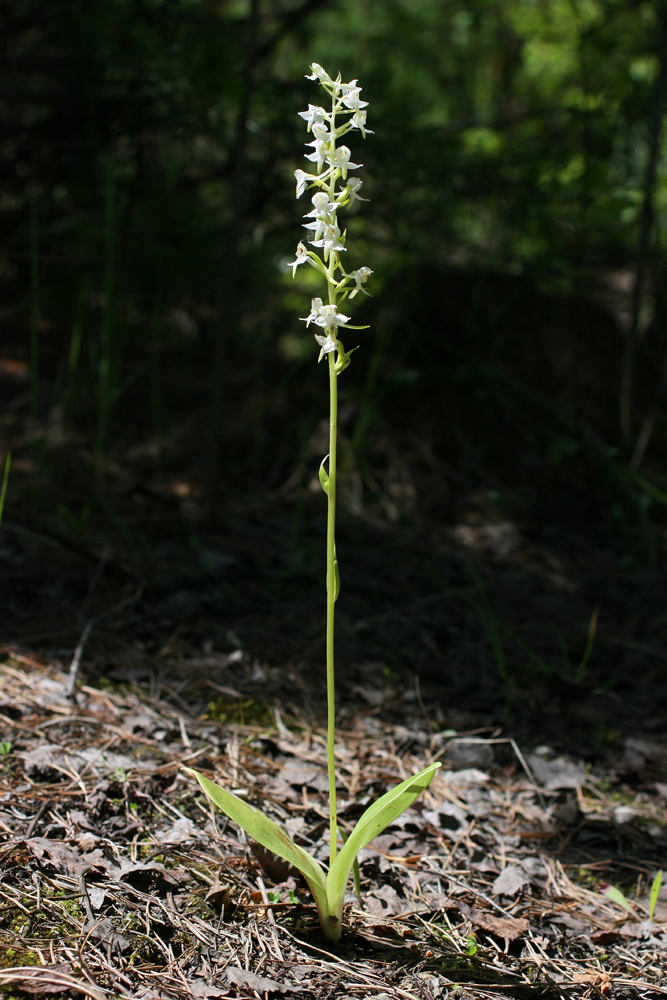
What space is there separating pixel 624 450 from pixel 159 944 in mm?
2790

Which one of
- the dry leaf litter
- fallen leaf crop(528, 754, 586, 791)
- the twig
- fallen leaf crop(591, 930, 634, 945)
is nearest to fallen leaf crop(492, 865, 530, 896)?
the dry leaf litter

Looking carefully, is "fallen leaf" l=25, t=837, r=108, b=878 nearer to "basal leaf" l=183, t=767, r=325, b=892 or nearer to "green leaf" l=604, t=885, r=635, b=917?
"basal leaf" l=183, t=767, r=325, b=892

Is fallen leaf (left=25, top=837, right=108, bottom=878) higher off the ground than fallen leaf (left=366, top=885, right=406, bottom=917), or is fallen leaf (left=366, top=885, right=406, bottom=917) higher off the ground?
fallen leaf (left=25, top=837, right=108, bottom=878)

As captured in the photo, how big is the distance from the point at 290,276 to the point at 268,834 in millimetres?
2746

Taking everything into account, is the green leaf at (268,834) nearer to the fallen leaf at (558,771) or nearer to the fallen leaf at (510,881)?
the fallen leaf at (510,881)

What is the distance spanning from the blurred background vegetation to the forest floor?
13.5 inches

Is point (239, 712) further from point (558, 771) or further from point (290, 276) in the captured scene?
point (290, 276)

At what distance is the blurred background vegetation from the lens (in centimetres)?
290

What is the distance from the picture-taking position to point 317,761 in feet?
5.48

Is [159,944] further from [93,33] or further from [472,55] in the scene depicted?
[472,55]

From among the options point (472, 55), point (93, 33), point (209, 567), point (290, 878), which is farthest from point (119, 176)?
point (472, 55)

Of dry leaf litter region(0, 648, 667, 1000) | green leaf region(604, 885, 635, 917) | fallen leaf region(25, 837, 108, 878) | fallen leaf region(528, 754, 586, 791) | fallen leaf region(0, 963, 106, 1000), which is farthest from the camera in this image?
fallen leaf region(528, 754, 586, 791)

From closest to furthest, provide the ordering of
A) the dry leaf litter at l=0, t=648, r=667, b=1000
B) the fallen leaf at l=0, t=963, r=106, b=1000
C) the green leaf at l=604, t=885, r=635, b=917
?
the fallen leaf at l=0, t=963, r=106, b=1000
the dry leaf litter at l=0, t=648, r=667, b=1000
the green leaf at l=604, t=885, r=635, b=917

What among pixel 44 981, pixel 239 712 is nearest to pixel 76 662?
pixel 239 712
